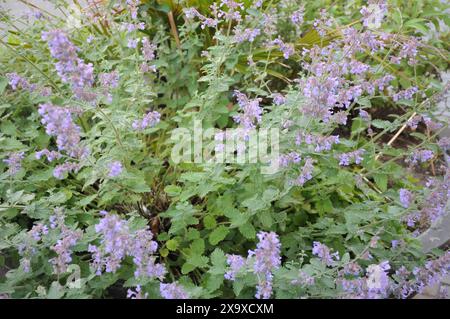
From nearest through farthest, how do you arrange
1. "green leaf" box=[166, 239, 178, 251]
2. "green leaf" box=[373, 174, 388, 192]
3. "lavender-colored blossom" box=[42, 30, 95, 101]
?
"lavender-colored blossom" box=[42, 30, 95, 101], "green leaf" box=[166, 239, 178, 251], "green leaf" box=[373, 174, 388, 192]

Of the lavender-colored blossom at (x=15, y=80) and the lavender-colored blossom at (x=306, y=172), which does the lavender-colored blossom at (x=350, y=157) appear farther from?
the lavender-colored blossom at (x=15, y=80)

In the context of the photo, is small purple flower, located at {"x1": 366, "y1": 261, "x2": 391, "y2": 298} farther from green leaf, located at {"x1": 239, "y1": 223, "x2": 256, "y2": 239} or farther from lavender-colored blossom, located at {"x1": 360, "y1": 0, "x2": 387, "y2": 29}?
lavender-colored blossom, located at {"x1": 360, "y1": 0, "x2": 387, "y2": 29}

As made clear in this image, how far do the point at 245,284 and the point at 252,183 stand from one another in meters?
0.44

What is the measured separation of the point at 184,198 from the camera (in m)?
2.03

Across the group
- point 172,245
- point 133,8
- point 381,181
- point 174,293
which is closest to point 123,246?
point 174,293

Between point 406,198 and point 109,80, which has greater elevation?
point 109,80

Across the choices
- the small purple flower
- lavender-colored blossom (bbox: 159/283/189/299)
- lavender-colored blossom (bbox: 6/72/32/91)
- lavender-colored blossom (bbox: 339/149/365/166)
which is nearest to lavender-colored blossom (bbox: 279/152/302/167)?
lavender-colored blossom (bbox: 339/149/365/166)

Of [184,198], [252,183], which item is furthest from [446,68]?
[184,198]

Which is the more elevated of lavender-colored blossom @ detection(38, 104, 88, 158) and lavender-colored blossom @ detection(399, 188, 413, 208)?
lavender-colored blossom @ detection(38, 104, 88, 158)

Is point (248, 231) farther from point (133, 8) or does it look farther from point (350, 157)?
point (133, 8)

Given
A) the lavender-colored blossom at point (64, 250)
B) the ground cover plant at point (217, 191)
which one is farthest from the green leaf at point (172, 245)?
the lavender-colored blossom at point (64, 250)

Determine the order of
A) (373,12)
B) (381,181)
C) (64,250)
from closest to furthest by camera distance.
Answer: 1. (64,250)
2. (373,12)
3. (381,181)

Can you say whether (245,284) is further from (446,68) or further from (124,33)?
(446,68)

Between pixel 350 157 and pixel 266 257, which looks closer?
pixel 266 257
